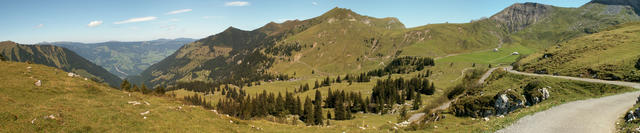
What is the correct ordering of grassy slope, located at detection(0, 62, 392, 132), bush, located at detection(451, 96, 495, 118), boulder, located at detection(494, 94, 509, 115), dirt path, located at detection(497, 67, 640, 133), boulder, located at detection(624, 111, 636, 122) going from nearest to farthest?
grassy slope, located at detection(0, 62, 392, 132), boulder, located at detection(624, 111, 636, 122), dirt path, located at detection(497, 67, 640, 133), boulder, located at detection(494, 94, 509, 115), bush, located at detection(451, 96, 495, 118)

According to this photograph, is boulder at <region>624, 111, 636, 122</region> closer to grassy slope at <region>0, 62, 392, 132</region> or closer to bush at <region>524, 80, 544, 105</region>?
bush at <region>524, 80, 544, 105</region>

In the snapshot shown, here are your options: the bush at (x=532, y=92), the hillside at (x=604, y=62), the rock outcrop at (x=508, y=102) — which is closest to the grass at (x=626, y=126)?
the rock outcrop at (x=508, y=102)

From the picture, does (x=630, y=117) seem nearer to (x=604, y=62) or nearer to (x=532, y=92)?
(x=532, y=92)

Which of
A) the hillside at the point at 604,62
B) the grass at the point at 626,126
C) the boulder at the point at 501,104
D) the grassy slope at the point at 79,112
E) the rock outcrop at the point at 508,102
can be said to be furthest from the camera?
the hillside at the point at 604,62

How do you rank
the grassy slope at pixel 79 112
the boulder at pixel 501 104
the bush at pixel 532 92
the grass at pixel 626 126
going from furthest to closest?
the boulder at pixel 501 104, the bush at pixel 532 92, the grass at pixel 626 126, the grassy slope at pixel 79 112

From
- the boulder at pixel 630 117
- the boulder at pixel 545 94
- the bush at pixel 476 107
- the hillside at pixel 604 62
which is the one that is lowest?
the bush at pixel 476 107

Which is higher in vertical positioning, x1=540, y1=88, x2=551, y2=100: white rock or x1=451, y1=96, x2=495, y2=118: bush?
x1=540, y1=88, x2=551, y2=100: white rock

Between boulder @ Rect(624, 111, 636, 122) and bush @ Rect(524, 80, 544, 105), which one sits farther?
bush @ Rect(524, 80, 544, 105)

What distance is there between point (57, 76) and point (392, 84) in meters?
159

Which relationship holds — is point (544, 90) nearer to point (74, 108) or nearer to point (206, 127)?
point (206, 127)

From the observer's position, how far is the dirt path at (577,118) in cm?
3019

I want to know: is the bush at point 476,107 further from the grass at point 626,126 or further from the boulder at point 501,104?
the grass at point 626,126

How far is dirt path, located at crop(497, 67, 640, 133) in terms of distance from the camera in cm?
3019

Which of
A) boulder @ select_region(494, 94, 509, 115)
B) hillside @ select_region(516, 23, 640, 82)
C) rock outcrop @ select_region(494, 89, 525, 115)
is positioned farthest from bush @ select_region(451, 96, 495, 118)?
hillside @ select_region(516, 23, 640, 82)
